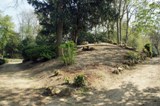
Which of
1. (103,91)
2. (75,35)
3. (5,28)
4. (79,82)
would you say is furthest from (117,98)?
(5,28)

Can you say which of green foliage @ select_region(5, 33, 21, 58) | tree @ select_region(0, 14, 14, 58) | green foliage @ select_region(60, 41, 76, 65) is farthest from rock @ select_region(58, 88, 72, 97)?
green foliage @ select_region(5, 33, 21, 58)

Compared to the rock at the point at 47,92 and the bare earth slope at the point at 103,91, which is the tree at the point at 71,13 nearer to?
the bare earth slope at the point at 103,91

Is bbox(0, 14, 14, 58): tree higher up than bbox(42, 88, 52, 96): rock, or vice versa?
bbox(0, 14, 14, 58): tree

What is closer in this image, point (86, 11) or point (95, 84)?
point (95, 84)

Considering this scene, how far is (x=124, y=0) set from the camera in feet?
94.5

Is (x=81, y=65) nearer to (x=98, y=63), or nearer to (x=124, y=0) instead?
(x=98, y=63)

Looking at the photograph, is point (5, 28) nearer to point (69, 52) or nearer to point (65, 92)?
point (69, 52)

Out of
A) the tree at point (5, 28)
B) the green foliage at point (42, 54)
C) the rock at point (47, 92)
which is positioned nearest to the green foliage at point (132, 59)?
the green foliage at point (42, 54)

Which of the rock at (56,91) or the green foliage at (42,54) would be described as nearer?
the rock at (56,91)

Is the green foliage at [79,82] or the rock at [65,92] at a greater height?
the green foliage at [79,82]

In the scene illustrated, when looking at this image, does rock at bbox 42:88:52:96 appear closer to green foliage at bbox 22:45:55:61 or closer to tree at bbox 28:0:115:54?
tree at bbox 28:0:115:54

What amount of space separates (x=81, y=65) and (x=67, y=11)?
6.30 metres

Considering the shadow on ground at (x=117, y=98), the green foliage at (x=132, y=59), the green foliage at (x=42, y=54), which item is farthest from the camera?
the green foliage at (x=42, y=54)

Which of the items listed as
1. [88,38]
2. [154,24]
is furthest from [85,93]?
[88,38]
